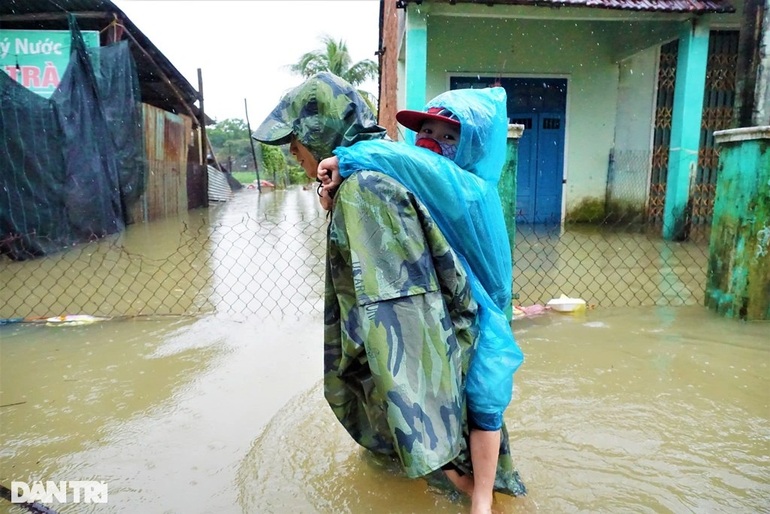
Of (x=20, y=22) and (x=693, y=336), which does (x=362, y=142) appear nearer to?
(x=693, y=336)

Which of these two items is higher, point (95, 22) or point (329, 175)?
point (95, 22)

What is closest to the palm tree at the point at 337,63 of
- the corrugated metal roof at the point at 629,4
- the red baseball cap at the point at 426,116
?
the corrugated metal roof at the point at 629,4

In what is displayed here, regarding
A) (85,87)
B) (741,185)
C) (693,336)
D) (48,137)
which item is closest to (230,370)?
(693,336)

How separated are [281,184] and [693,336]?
87.4ft

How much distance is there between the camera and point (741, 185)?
3371 millimetres

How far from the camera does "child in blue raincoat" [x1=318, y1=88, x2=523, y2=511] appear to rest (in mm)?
1466

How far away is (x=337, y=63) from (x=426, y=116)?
22238 millimetres

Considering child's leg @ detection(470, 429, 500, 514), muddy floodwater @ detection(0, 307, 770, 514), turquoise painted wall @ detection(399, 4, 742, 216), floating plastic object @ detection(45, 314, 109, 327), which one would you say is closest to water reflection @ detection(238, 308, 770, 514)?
muddy floodwater @ detection(0, 307, 770, 514)

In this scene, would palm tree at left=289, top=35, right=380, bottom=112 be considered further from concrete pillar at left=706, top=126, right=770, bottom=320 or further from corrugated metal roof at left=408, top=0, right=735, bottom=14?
concrete pillar at left=706, top=126, right=770, bottom=320

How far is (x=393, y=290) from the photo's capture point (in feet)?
4.51

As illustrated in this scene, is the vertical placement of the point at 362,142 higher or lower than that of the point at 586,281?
higher

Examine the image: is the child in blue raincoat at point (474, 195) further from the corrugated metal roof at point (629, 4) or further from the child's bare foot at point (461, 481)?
the corrugated metal roof at point (629, 4)

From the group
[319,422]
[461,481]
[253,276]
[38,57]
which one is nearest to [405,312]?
[461,481]

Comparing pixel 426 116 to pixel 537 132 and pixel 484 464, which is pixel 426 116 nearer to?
pixel 484 464
